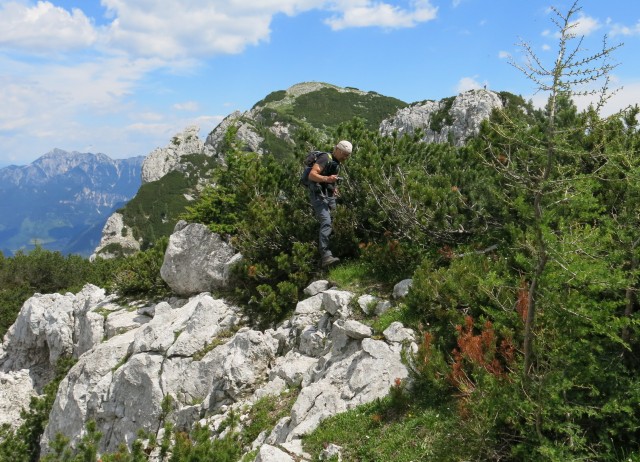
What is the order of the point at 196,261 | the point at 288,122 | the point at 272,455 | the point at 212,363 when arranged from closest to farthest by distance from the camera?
1. the point at 272,455
2. the point at 212,363
3. the point at 196,261
4. the point at 288,122

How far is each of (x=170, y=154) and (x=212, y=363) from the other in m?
125

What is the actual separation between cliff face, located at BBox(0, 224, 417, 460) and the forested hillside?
512 millimetres

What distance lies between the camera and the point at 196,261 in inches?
494

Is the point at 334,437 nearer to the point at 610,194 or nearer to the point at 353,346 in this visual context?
the point at 353,346

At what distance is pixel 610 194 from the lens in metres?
7.27

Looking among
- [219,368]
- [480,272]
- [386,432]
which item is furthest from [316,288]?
[386,432]

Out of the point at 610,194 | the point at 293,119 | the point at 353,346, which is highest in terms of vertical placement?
the point at 293,119

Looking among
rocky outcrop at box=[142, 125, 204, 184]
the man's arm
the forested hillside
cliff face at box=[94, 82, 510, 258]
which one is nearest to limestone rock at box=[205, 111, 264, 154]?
cliff face at box=[94, 82, 510, 258]

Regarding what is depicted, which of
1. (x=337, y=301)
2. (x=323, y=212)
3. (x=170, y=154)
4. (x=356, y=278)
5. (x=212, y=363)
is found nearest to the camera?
(x=337, y=301)

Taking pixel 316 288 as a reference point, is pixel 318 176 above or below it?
above

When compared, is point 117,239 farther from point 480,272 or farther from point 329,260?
point 480,272

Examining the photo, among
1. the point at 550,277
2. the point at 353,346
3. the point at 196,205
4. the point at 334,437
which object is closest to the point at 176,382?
the point at 353,346

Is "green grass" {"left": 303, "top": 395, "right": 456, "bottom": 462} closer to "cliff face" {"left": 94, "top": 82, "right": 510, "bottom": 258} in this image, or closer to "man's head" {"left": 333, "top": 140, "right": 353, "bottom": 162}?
"man's head" {"left": 333, "top": 140, "right": 353, "bottom": 162}

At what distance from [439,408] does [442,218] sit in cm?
448
